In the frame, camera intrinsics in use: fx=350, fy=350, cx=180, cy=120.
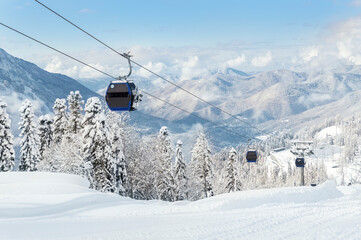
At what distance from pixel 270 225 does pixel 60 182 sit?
18617 millimetres

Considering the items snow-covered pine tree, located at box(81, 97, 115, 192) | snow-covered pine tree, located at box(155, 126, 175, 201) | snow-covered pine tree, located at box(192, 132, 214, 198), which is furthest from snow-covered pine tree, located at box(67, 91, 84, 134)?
snow-covered pine tree, located at box(192, 132, 214, 198)

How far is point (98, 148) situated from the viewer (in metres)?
38.4

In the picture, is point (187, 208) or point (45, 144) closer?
point (187, 208)

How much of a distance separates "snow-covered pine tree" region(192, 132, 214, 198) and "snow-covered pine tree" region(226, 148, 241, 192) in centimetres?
303

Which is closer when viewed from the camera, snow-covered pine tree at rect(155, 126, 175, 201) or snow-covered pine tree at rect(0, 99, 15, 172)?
snow-covered pine tree at rect(0, 99, 15, 172)

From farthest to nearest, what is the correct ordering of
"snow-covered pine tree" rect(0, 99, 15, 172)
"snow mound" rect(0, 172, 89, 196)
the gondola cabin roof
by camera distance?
"snow-covered pine tree" rect(0, 99, 15, 172) < "snow mound" rect(0, 172, 89, 196) < the gondola cabin roof

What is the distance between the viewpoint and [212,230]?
11.7 metres

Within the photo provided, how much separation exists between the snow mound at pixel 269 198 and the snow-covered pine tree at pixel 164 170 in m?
27.4

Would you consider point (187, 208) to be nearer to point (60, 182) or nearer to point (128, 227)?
point (128, 227)

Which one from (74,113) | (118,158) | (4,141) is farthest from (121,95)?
(4,141)

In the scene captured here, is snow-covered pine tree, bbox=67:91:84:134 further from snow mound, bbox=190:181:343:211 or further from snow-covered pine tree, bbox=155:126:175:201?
snow mound, bbox=190:181:343:211

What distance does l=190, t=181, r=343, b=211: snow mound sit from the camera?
18.4 m

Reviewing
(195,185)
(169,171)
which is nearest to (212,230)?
(169,171)

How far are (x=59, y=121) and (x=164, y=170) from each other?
16.8 m
